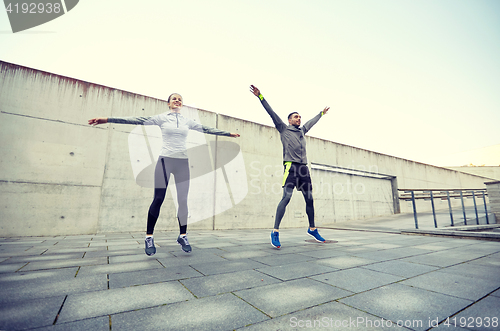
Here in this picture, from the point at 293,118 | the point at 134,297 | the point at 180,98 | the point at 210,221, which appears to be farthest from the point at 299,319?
the point at 210,221

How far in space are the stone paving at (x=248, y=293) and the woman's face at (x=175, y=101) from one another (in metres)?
1.96

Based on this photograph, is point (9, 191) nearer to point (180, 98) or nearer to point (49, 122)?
point (49, 122)

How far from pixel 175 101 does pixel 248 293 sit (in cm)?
261

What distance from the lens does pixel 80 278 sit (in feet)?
5.69

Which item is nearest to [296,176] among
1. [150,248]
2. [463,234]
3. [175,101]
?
[175,101]

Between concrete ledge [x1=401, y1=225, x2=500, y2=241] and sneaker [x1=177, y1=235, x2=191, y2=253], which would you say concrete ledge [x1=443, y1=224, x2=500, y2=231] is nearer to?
concrete ledge [x1=401, y1=225, x2=500, y2=241]

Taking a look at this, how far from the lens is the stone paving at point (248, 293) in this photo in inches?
42.5

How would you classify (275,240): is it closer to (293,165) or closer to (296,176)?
(296,176)

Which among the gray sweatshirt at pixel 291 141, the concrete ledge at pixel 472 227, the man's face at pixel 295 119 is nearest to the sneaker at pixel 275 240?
the gray sweatshirt at pixel 291 141

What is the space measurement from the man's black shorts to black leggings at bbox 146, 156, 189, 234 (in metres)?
1.53

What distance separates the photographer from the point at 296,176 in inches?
139

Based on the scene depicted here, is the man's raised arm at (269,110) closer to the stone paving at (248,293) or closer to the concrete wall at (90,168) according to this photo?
the stone paving at (248,293)

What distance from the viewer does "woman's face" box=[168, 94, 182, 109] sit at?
10.2 feet

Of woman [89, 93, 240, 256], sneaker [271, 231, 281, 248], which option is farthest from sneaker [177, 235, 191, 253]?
sneaker [271, 231, 281, 248]
